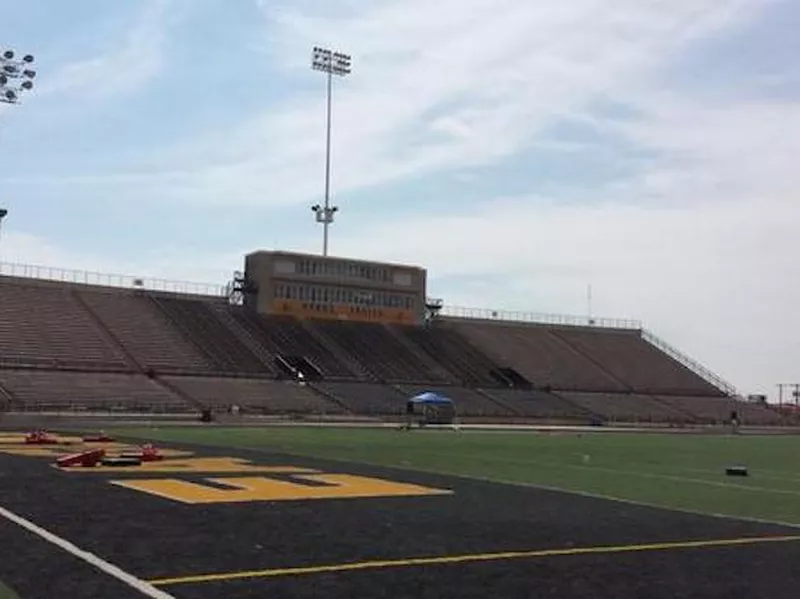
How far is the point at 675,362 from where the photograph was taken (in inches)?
3755

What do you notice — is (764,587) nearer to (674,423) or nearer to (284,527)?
(284,527)

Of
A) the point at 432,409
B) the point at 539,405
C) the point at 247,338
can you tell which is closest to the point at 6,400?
the point at 432,409

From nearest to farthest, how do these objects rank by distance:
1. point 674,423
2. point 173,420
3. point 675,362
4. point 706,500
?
point 706,500 → point 173,420 → point 674,423 → point 675,362

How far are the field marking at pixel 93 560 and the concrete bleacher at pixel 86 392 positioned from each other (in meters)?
42.3

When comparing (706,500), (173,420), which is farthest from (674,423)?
(706,500)

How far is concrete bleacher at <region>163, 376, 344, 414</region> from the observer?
59.6 meters

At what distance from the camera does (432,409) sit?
5988 cm

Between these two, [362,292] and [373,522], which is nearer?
[373,522]

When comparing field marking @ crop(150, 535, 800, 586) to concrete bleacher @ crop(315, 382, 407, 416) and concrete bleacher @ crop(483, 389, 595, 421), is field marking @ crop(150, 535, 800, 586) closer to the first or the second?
concrete bleacher @ crop(315, 382, 407, 416)

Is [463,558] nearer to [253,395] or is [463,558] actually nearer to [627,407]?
[253,395]

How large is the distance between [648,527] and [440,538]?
9.72ft

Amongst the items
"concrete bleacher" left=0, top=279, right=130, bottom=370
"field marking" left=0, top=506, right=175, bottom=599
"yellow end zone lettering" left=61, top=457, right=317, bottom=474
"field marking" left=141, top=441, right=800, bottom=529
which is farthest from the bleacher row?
"field marking" left=0, top=506, right=175, bottom=599

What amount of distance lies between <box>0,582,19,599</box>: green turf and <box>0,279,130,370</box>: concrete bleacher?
53214 mm

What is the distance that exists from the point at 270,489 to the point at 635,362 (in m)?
79.2
